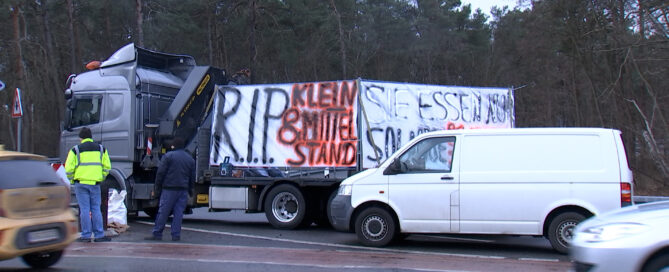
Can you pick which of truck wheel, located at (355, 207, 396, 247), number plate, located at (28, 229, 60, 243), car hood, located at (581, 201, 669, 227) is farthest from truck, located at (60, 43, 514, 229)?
car hood, located at (581, 201, 669, 227)

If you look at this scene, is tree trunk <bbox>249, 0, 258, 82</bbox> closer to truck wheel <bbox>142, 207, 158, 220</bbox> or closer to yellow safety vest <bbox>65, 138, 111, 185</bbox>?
truck wheel <bbox>142, 207, 158, 220</bbox>

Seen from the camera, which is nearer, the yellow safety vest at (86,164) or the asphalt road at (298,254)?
the asphalt road at (298,254)

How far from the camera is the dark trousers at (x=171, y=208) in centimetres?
988

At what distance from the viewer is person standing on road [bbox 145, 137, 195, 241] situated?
989 centimetres

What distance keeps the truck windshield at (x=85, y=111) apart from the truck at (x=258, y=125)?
2 cm

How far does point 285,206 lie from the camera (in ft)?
38.4

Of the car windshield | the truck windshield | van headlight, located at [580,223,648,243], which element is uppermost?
the truck windshield

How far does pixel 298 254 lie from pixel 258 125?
12.5ft

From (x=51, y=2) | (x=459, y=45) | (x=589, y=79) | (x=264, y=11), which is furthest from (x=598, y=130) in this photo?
(x=459, y=45)

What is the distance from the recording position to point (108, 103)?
12820mm

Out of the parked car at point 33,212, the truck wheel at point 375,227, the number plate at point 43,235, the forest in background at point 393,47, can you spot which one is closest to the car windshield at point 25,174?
the parked car at point 33,212

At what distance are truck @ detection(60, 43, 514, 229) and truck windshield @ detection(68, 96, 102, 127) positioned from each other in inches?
0.8

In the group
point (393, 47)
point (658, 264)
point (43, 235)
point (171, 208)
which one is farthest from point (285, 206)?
point (393, 47)

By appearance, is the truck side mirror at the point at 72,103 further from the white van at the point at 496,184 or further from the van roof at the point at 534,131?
the van roof at the point at 534,131
